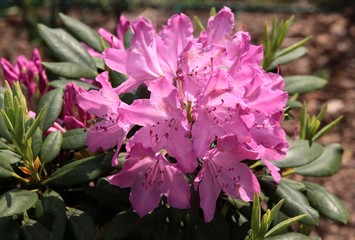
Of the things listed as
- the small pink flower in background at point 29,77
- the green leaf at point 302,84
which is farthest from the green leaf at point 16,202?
the green leaf at point 302,84

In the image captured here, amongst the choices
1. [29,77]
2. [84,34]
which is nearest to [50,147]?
[29,77]

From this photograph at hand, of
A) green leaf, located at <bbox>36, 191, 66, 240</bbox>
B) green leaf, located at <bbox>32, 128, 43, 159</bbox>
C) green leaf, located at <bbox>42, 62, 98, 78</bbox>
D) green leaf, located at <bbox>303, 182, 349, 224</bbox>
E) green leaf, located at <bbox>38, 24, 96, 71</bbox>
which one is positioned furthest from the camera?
green leaf, located at <bbox>38, 24, 96, 71</bbox>

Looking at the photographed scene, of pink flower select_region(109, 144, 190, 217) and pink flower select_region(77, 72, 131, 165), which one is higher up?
pink flower select_region(77, 72, 131, 165)

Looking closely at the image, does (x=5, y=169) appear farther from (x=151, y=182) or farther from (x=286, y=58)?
(x=286, y=58)

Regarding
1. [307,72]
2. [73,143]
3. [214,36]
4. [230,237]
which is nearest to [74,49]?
[73,143]

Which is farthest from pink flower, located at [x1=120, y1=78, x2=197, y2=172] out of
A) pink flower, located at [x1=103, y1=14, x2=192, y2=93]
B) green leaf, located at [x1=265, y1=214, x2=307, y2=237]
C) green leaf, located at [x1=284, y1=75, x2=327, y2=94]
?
green leaf, located at [x1=284, y1=75, x2=327, y2=94]

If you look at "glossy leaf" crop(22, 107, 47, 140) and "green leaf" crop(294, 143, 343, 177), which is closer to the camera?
"glossy leaf" crop(22, 107, 47, 140)

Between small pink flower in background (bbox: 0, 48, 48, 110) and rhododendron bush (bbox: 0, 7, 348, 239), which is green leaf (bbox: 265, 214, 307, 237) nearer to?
rhododendron bush (bbox: 0, 7, 348, 239)
